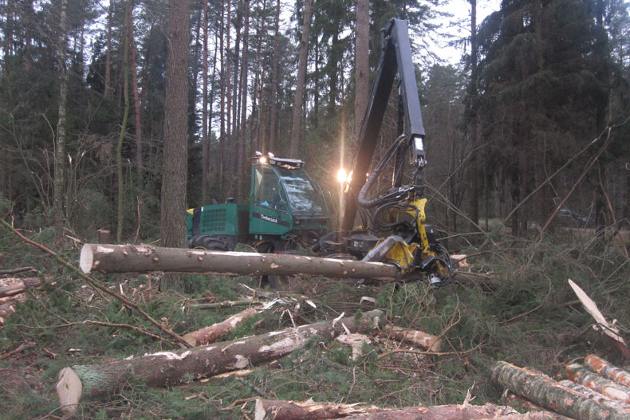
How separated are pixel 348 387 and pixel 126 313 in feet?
8.88

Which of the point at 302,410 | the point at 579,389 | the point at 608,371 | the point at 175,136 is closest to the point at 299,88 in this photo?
the point at 175,136

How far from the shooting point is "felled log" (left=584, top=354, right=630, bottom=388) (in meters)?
4.07

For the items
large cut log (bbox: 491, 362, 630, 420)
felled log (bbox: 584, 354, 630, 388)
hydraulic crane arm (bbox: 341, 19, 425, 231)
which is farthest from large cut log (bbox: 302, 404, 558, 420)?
hydraulic crane arm (bbox: 341, 19, 425, 231)

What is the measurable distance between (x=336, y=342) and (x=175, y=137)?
3968 mm

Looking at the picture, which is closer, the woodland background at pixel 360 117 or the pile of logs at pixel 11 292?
the pile of logs at pixel 11 292

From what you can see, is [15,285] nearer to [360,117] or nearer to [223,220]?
[223,220]

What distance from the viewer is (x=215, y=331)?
491 cm

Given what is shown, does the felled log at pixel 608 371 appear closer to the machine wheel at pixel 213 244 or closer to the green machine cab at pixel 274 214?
the green machine cab at pixel 274 214

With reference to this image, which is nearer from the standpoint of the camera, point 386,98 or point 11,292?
point 11,292

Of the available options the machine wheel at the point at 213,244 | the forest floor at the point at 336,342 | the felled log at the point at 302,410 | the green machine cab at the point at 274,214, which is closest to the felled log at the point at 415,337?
the forest floor at the point at 336,342

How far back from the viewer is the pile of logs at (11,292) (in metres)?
5.31

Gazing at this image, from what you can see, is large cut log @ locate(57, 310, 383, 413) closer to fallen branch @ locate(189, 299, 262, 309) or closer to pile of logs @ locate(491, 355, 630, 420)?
fallen branch @ locate(189, 299, 262, 309)

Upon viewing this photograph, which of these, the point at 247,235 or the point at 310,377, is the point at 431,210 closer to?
the point at 247,235

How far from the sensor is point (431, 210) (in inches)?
516
